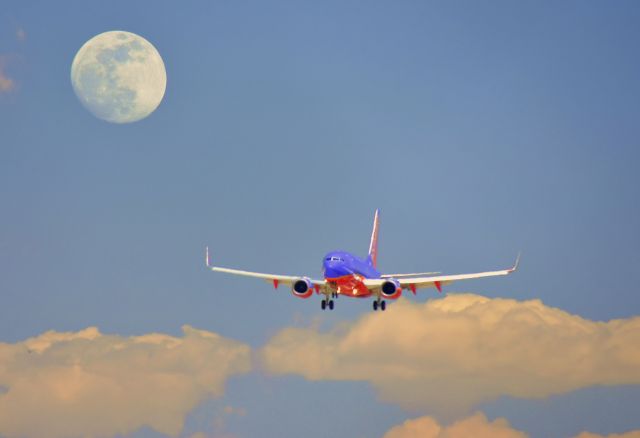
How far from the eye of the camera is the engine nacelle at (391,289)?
13525 cm

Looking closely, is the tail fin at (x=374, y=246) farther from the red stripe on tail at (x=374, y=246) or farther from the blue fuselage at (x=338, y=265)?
the blue fuselage at (x=338, y=265)

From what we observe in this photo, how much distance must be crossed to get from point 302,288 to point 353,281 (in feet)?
23.2

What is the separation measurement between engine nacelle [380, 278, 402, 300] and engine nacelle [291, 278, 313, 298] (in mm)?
7453

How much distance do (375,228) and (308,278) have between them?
136 ft

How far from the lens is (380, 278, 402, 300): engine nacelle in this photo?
13525 centimetres

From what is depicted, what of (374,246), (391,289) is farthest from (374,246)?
(391,289)

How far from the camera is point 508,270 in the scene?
137 metres

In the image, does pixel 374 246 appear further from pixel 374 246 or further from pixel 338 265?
pixel 338 265

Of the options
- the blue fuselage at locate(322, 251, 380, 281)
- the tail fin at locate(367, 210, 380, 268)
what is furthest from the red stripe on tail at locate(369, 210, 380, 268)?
the blue fuselage at locate(322, 251, 380, 281)

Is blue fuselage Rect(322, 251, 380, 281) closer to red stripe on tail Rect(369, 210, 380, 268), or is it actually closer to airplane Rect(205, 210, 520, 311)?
airplane Rect(205, 210, 520, 311)

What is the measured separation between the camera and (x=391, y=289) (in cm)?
13562

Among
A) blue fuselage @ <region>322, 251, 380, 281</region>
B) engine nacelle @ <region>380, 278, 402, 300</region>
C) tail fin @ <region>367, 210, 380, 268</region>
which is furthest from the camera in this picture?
tail fin @ <region>367, 210, 380, 268</region>

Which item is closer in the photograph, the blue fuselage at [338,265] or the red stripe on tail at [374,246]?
the blue fuselage at [338,265]

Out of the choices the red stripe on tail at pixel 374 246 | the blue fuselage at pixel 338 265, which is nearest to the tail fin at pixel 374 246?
the red stripe on tail at pixel 374 246
